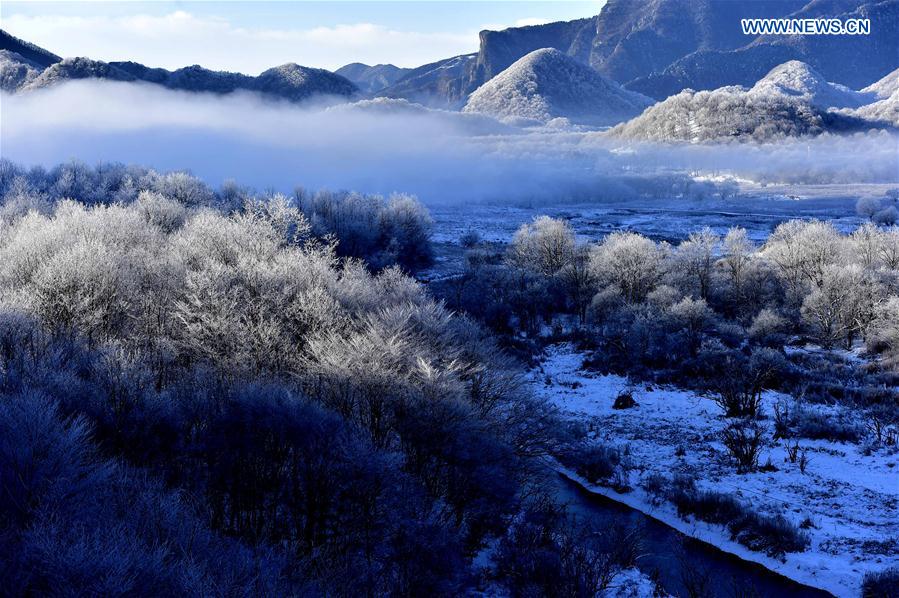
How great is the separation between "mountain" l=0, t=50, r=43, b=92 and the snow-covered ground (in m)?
199

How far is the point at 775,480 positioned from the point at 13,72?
215474mm

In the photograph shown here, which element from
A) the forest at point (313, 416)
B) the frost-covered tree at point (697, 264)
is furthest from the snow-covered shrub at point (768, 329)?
the frost-covered tree at point (697, 264)

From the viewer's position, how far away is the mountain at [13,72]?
602ft

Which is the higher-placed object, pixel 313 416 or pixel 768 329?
pixel 313 416

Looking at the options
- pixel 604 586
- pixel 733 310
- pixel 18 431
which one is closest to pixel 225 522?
pixel 18 431

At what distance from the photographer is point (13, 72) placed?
18612 cm

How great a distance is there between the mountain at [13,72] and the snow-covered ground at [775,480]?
653ft

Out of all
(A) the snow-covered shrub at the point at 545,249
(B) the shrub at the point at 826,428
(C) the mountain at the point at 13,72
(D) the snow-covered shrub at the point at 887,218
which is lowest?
(B) the shrub at the point at 826,428

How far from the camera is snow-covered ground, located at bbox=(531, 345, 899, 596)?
20531mm

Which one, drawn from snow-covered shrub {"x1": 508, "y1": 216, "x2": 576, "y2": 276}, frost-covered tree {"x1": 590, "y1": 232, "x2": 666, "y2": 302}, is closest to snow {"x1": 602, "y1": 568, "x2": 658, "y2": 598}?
frost-covered tree {"x1": 590, "y1": 232, "x2": 666, "y2": 302}

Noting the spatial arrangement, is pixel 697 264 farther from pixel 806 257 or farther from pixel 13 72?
pixel 13 72

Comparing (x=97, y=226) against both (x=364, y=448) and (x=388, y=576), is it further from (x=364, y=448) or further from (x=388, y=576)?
(x=388, y=576)

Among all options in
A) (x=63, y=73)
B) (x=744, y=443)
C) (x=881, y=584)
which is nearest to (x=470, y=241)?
(x=744, y=443)

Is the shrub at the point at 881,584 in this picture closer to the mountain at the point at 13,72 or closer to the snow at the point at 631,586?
the snow at the point at 631,586
